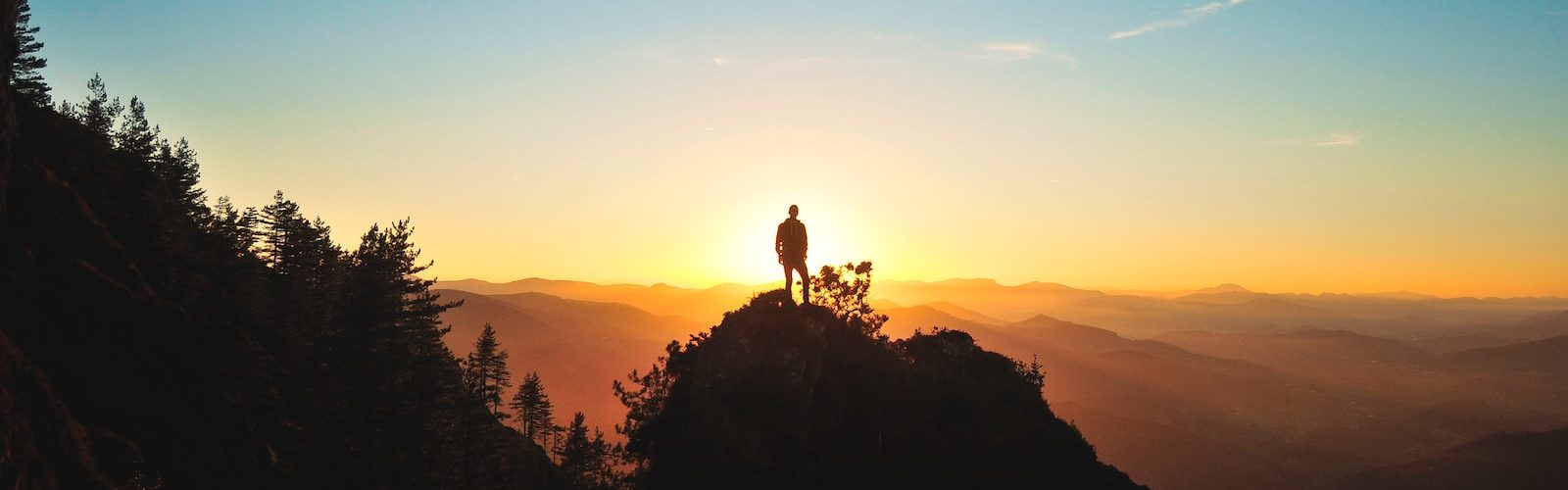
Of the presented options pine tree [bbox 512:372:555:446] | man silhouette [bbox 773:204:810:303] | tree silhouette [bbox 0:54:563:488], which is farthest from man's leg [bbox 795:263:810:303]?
pine tree [bbox 512:372:555:446]

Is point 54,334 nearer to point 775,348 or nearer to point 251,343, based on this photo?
point 251,343

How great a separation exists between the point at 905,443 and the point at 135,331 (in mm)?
25053

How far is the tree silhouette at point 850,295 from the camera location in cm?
2466

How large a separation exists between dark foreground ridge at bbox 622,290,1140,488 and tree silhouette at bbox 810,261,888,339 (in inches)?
30.8

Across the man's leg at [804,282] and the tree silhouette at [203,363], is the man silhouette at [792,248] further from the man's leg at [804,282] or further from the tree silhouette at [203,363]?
the tree silhouette at [203,363]

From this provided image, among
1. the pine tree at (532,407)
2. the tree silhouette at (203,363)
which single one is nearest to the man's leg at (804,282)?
the tree silhouette at (203,363)

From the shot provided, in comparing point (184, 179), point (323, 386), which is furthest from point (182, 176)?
point (323, 386)

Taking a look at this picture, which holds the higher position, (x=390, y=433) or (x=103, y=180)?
(x=103, y=180)

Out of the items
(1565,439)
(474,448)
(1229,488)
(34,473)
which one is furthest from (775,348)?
(1565,439)

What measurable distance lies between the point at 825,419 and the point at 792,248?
5.85 m

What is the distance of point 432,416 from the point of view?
2383cm

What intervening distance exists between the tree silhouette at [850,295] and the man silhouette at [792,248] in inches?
45.7

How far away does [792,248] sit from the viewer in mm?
23141

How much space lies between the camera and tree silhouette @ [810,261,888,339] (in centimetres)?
2466
